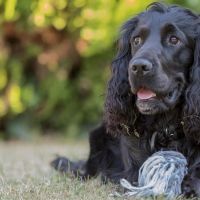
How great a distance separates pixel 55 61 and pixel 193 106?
4421 millimetres

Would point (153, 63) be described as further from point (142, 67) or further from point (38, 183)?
point (38, 183)

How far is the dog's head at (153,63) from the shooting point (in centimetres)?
396

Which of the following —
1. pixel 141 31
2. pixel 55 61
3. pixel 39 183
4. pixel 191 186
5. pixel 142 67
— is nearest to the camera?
pixel 142 67

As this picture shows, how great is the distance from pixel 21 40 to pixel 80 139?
140 centimetres

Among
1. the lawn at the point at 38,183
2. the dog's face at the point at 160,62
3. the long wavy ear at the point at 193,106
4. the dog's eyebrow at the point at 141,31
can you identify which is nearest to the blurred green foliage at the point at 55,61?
the lawn at the point at 38,183

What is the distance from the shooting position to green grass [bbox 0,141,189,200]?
12.8 feet

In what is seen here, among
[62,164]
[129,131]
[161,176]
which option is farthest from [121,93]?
[62,164]

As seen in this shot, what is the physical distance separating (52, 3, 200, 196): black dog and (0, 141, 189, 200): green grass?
287 millimetres

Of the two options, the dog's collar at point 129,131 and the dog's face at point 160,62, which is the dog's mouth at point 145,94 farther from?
the dog's collar at point 129,131

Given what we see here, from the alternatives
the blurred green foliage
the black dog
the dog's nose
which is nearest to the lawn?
the black dog

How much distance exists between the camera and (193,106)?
13.4 feet

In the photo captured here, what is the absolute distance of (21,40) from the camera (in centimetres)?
847

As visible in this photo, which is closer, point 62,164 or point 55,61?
point 62,164

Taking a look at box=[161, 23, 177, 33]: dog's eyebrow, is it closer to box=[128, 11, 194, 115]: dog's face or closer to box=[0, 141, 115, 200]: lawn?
box=[128, 11, 194, 115]: dog's face
